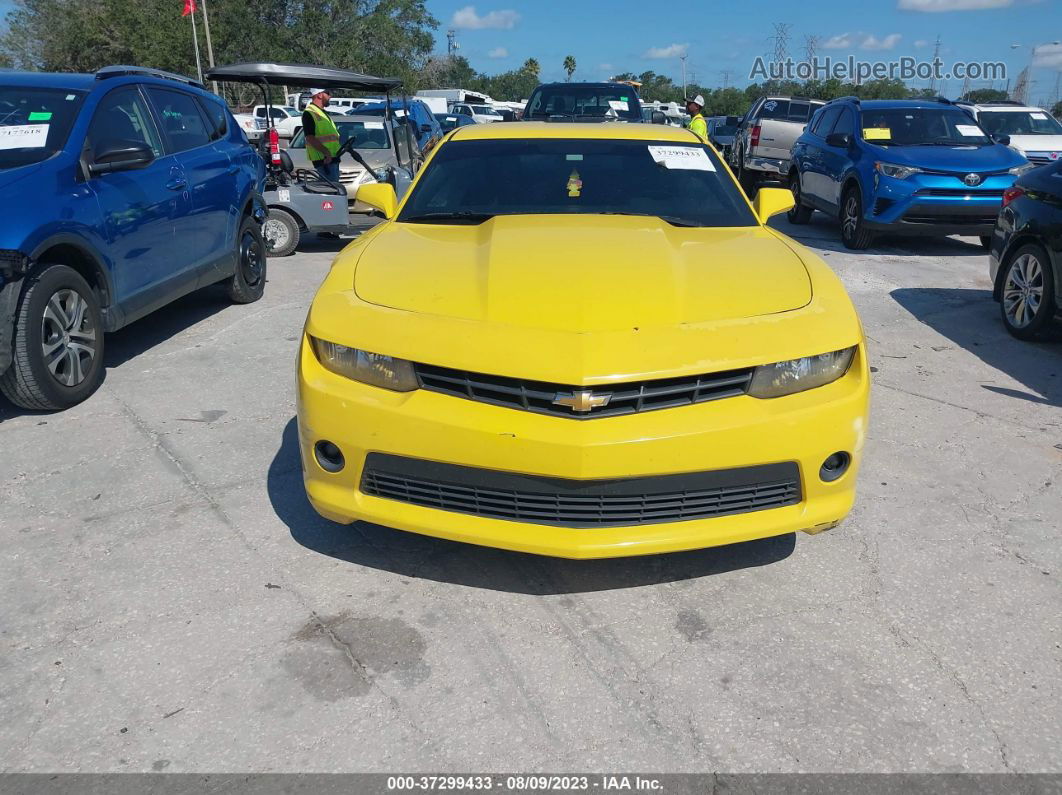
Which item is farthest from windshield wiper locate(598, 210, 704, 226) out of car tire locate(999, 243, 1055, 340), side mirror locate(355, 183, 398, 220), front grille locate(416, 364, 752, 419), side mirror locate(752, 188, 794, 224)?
car tire locate(999, 243, 1055, 340)

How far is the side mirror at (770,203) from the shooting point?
4.43 meters

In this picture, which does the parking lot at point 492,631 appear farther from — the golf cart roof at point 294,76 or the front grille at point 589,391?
the golf cart roof at point 294,76

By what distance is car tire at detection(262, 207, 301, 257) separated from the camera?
→ 9.55 meters

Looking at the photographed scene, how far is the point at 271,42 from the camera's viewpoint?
51719 millimetres

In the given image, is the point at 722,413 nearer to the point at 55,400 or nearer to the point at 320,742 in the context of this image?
the point at 320,742

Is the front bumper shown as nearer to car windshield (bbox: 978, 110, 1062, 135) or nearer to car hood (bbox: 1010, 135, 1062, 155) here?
car hood (bbox: 1010, 135, 1062, 155)

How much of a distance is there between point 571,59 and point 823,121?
10902cm

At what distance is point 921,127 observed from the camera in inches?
411

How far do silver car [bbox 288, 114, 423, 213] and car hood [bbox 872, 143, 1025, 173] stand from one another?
18.5 feet

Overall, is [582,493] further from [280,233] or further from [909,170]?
[909,170]

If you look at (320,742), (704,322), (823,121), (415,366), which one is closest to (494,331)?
(415,366)

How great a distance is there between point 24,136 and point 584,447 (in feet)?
13.8

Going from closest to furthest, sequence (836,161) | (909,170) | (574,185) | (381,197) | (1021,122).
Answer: (574,185) → (381,197) → (909,170) → (836,161) → (1021,122)

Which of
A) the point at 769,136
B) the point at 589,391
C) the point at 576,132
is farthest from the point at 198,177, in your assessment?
the point at 769,136
